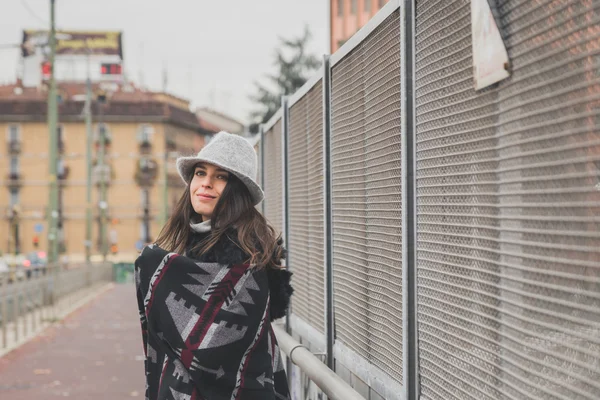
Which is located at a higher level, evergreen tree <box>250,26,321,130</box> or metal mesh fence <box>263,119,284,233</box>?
evergreen tree <box>250,26,321,130</box>

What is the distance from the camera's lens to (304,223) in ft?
21.7

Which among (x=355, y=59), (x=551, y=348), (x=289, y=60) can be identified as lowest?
(x=551, y=348)

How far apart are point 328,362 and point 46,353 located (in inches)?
485

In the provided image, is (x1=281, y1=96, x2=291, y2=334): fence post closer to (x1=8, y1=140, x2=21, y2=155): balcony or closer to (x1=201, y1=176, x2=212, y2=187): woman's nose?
(x1=201, y1=176, x2=212, y2=187): woman's nose

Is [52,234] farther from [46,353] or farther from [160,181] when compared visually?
[160,181]

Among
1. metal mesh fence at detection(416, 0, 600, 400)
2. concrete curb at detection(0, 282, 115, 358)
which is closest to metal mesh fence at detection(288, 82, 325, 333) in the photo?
metal mesh fence at detection(416, 0, 600, 400)

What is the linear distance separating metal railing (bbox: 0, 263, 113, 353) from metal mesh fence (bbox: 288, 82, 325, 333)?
11.4 meters

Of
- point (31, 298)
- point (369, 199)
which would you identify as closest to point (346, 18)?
point (31, 298)

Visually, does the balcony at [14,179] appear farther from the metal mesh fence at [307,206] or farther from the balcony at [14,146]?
the metal mesh fence at [307,206]

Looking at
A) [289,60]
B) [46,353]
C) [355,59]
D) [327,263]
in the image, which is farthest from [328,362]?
[289,60]

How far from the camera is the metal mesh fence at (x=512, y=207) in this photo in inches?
87.1

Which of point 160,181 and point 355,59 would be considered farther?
point 160,181

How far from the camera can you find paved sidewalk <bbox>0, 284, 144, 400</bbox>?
485 inches

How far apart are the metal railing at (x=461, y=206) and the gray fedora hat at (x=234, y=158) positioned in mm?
476
